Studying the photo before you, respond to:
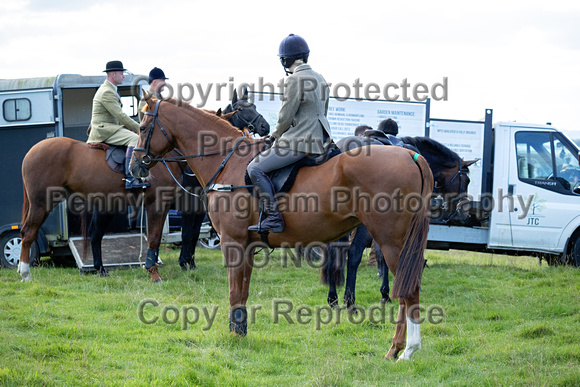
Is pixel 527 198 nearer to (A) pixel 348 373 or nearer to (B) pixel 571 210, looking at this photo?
(B) pixel 571 210

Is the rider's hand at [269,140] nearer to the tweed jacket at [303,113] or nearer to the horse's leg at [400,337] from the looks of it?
the tweed jacket at [303,113]

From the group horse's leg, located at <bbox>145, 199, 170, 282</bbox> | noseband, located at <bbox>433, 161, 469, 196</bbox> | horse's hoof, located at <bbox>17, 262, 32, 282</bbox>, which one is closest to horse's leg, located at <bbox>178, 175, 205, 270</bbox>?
horse's leg, located at <bbox>145, 199, 170, 282</bbox>

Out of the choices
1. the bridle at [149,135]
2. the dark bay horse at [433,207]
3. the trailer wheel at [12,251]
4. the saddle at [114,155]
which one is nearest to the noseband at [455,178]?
the dark bay horse at [433,207]

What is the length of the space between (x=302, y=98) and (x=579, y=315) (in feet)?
13.7

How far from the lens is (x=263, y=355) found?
5.32 m

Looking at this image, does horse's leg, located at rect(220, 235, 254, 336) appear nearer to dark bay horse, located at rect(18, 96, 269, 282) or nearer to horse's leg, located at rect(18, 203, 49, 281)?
dark bay horse, located at rect(18, 96, 269, 282)

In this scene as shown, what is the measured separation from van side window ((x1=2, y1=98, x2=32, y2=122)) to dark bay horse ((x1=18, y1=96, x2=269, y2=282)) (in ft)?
4.15

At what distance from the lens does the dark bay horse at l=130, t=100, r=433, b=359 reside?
16.8 feet

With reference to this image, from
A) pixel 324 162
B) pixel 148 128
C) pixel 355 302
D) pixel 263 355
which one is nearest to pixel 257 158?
pixel 324 162

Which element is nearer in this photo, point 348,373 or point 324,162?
point 348,373

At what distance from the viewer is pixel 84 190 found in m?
9.34

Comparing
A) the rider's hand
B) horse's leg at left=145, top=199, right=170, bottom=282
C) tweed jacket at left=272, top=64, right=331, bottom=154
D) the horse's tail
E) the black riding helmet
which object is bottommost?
horse's leg at left=145, top=199, right=170, bottom=282

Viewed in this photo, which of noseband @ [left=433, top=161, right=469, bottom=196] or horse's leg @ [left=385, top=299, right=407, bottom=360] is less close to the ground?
noseband @ [left=433, top=161, right=469, bottom=196]

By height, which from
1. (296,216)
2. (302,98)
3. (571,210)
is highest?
(302,98)
